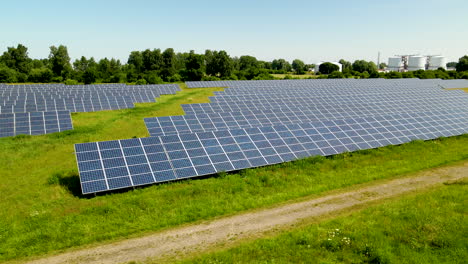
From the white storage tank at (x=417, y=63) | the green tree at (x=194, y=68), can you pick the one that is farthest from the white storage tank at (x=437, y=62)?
the green tree at (x=194, y=68)

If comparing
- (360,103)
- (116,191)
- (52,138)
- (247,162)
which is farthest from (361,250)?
(360,103)

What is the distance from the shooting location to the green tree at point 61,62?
10362cm

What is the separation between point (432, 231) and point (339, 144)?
11613mm

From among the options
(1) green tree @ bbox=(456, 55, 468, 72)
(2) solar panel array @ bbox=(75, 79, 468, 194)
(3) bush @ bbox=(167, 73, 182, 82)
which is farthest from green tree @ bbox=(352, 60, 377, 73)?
(2) solar panel array @ bbox=(75, 79, 468, 194)

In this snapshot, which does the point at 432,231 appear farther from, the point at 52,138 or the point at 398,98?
the point at 398,98

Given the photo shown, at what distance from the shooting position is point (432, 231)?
12.9m

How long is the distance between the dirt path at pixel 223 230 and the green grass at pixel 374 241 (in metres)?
1.03

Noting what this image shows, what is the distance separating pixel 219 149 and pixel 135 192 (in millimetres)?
6442

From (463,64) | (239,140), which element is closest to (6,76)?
(239,140)

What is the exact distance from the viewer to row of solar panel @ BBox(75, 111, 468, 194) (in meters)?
17.8

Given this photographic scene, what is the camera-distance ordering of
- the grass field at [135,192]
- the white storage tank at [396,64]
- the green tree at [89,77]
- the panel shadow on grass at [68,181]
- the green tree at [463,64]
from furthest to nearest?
the white storage tank at [396,64], the green tree at [463,64], the green tree at [89,77], the panel shadow on grass at [68,181], the grass field at [135,192]

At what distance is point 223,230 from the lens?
44.7ft

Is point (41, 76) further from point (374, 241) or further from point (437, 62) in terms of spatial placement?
point (437, 62)

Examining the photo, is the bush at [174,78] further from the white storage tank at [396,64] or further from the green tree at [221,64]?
the white storage tank at [396,64]
